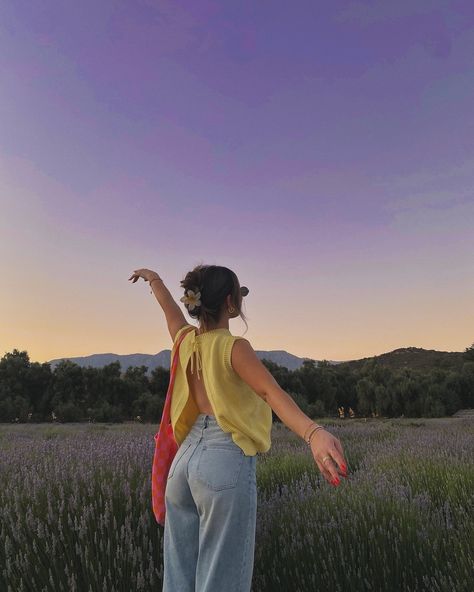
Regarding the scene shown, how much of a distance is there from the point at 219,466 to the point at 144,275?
1.38m

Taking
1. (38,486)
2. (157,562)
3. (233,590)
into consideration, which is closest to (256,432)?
(233,590)

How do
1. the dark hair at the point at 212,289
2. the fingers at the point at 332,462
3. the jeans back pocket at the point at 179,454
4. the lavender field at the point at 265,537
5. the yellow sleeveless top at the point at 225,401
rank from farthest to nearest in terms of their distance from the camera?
the lavender field at the point at 265,537
the dark hair at the point at 212,289
the jeans back pocket at the point at 179,454
the yellow sleeveless top at the point at 225,401
the fingers at the point at 332,462

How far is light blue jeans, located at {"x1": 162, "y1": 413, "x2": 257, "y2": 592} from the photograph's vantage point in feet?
6.18

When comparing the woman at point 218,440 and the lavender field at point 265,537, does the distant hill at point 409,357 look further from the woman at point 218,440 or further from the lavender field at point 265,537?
the woman at point 218,440

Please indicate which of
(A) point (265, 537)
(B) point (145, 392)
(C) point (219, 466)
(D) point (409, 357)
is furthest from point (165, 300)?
(D) point (409, 357)

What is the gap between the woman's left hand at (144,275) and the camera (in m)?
2.96

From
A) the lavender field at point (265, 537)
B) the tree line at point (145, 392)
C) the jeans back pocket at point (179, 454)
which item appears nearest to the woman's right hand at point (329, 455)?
the jeans back pocket at point (179, 454)

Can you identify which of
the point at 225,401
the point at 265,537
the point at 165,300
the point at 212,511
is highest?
the point at 165,300

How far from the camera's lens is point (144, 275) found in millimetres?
2990

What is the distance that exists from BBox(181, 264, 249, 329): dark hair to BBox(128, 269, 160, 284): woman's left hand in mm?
728

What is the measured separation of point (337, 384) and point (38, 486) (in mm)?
22523

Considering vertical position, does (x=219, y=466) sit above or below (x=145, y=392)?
below

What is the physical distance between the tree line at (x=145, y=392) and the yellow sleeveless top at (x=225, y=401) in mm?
17442

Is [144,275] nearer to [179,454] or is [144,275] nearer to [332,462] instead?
[179,454]
